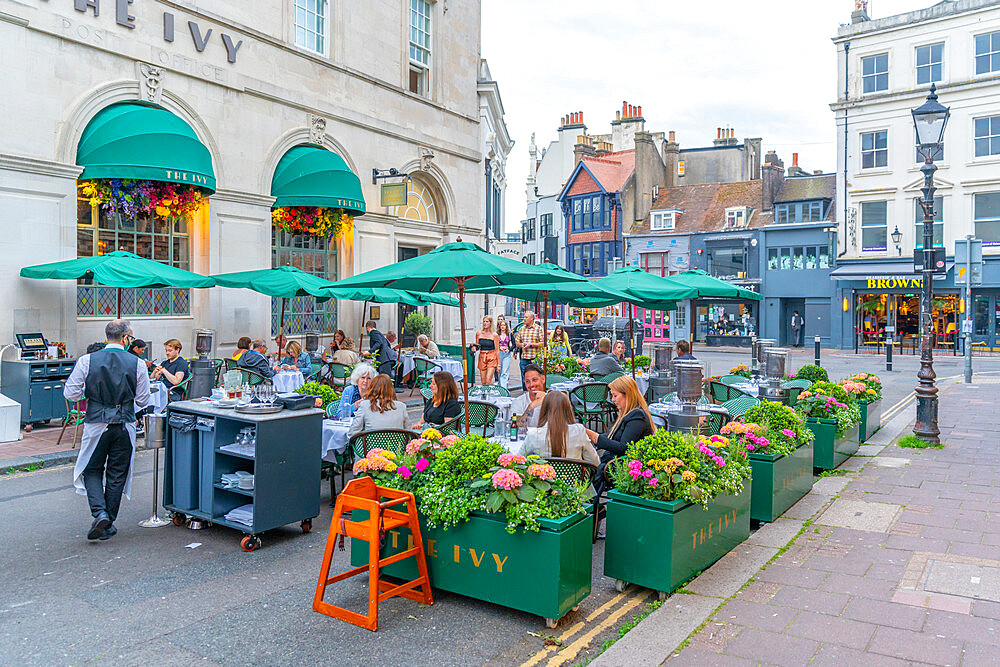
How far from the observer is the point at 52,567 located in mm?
5680

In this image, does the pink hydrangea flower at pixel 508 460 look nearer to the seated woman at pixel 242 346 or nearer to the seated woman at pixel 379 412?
the seated woman at pixel 379 412

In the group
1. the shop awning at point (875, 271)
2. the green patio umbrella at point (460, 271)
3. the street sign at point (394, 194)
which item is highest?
the street sign at point (394, 194)

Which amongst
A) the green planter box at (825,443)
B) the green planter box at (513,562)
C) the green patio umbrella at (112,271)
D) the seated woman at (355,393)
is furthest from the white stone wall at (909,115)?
the green planter box at (513,562)

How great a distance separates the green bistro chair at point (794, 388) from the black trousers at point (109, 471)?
8.04m

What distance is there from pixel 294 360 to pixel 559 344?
750 cm

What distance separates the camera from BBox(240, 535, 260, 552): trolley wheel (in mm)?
6109

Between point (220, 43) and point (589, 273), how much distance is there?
35.5 meters

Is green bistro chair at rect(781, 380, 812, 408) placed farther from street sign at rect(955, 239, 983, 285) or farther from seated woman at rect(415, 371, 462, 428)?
street sign at rect(955, 239, 983, 285)

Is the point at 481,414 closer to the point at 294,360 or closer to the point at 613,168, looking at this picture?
the point at 294,360

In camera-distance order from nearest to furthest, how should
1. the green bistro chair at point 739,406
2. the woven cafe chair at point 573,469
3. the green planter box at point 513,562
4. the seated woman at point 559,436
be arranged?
the green planter box at point 513,562 → the woven cafe chair at point 573,469 → the seated woman at point 559,436 → the green bistro chair at point 739,406

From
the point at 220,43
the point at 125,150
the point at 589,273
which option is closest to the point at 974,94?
the point at 589,273

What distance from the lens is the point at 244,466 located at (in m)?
6.64

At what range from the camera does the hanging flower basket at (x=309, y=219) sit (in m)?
17.2

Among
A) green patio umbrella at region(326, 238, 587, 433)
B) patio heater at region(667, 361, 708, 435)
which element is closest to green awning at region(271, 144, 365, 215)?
green patio umbrella at region(326, 238, 587, 433)
